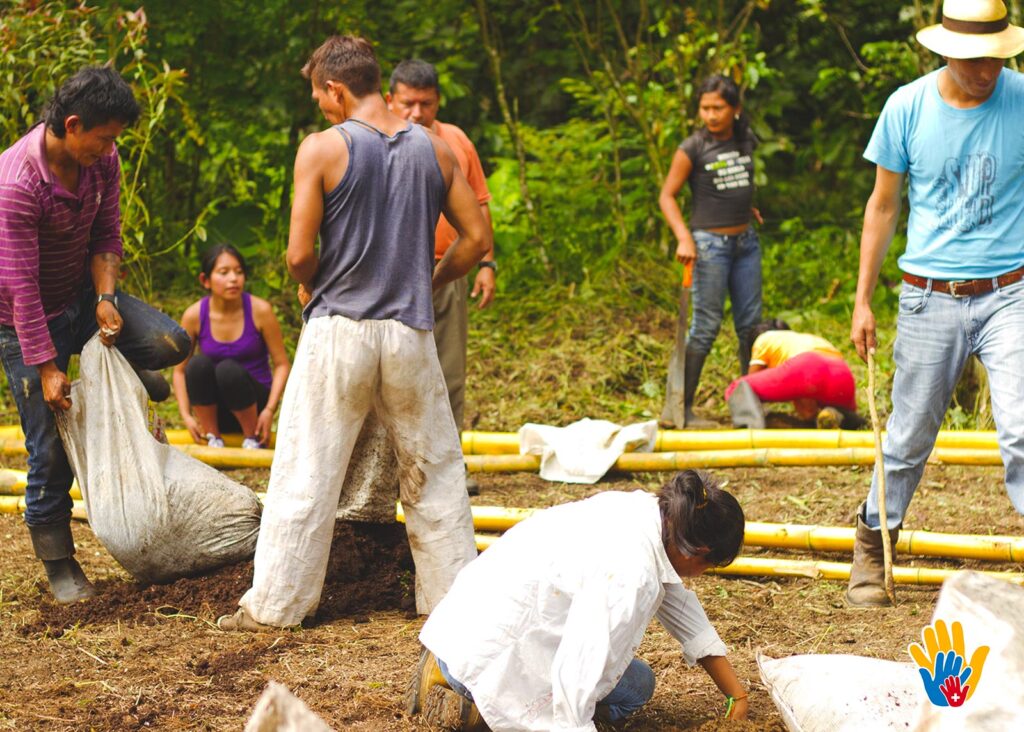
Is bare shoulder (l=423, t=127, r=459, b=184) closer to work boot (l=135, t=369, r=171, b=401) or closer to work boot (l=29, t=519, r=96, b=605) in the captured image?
work boot (l=135, t=369, r=171, b=401)

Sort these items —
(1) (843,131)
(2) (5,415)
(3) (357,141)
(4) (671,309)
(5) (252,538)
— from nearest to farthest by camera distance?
(3) (357,141) → (5) (252,538) → (2) (5,415) → (4) (671,309) → (1) (843,131)

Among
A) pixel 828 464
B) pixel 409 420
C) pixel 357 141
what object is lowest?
pixel 828 464

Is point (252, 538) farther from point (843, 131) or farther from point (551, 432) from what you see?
point (843, 131)

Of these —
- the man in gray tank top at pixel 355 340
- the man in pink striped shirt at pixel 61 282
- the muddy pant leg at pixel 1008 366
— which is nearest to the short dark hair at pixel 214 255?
the man in pink striped shirt at pixel 61 282

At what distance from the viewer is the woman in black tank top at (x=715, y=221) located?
7.28 meters

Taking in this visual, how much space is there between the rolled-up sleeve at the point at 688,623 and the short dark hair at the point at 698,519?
0.64 ft

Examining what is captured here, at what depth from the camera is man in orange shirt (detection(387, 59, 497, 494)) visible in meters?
5.66

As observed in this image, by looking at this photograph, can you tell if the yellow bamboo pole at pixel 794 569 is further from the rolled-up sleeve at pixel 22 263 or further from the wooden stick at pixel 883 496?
the rolled-up sleeve at pixel 22 263

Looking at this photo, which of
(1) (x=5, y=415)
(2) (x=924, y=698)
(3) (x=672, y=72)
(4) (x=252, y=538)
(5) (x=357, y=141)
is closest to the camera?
(2) (x=924, y=698)

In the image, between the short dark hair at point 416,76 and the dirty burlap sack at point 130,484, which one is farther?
the short dark hair at point 416,76

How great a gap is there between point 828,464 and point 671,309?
295 cm

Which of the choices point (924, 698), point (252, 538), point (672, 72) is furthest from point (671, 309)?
point (924, 698)

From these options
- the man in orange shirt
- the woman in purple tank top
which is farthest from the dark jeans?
the man in orange shirt

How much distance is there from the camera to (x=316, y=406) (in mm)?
4141
